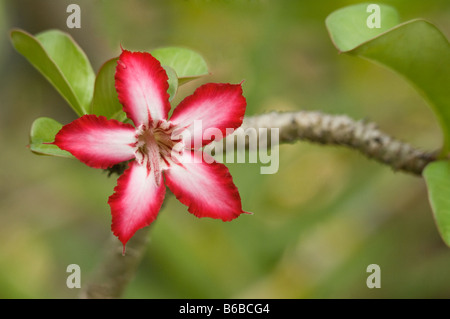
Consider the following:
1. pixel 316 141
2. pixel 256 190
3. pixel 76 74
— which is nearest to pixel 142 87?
pixel 76 74

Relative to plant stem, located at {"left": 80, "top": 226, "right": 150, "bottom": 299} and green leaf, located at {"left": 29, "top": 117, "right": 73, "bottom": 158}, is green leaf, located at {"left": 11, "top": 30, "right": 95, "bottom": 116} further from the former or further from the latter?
plant stem, located at {"left": 80, "top": 226, "right": 150, "bottom": 299}

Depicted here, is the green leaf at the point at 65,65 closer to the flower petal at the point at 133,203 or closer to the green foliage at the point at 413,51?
the flower petal at the point at 133,203

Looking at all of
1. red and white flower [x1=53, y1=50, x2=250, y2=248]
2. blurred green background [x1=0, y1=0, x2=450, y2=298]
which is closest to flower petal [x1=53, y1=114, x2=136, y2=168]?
red and white flower [x1=53, y1=50, x2=250, y2=248]

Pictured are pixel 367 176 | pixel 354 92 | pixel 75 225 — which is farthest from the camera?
pixel 75 225

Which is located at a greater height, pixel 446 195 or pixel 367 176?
pixel 367 176

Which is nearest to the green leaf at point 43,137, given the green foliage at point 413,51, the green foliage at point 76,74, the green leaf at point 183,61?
the green foliage at point 76,74

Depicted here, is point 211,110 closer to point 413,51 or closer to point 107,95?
point 107,95

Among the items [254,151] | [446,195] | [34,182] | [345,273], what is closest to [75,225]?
[34,182]

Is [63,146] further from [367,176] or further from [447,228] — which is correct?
[367,176]
